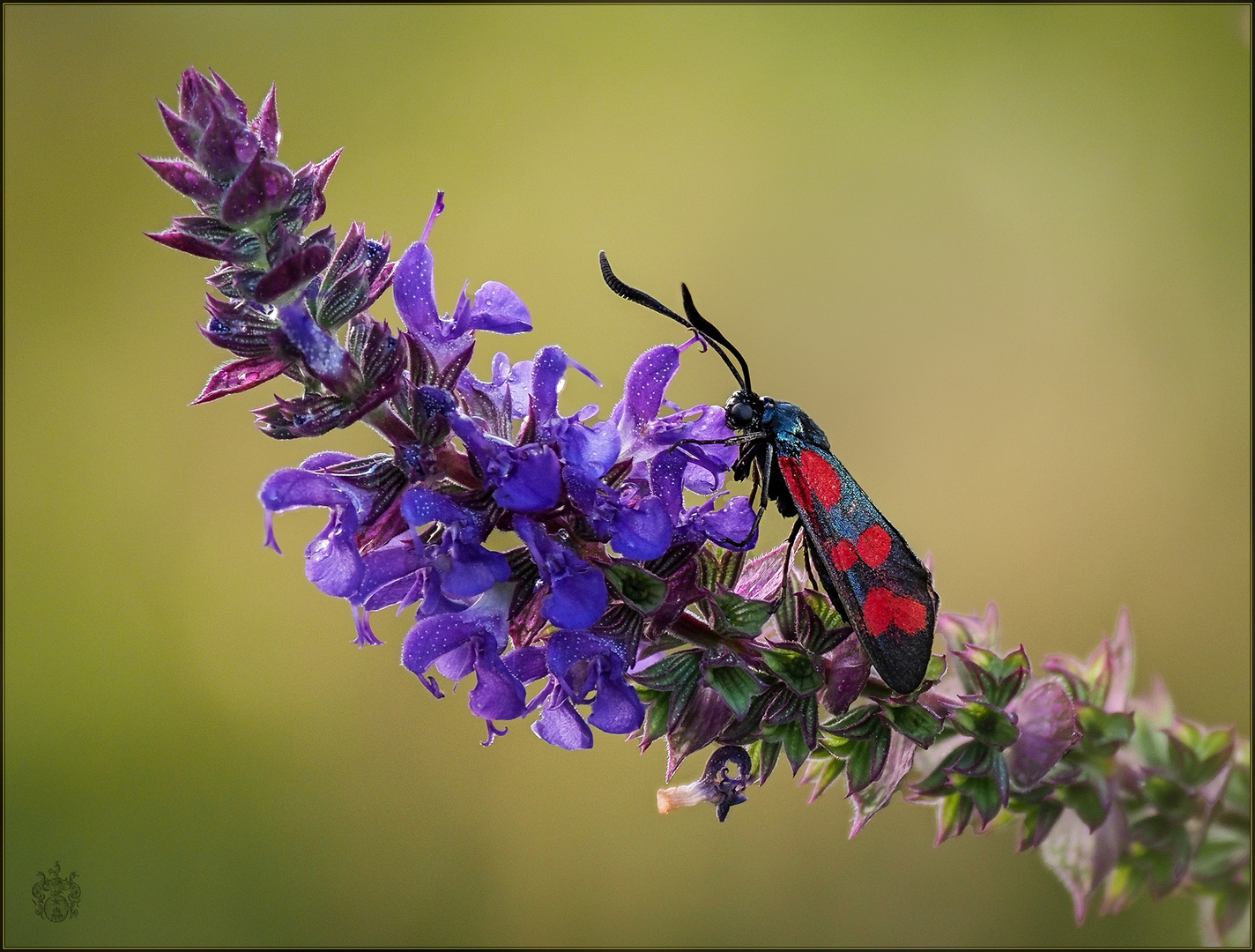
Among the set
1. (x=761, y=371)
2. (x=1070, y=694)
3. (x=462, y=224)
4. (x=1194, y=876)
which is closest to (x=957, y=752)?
(x=1070, y=694)

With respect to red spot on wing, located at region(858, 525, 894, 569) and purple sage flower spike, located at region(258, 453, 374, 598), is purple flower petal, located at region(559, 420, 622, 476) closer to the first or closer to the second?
purple sage flower spike, located at region(258, 453, 374, 598)

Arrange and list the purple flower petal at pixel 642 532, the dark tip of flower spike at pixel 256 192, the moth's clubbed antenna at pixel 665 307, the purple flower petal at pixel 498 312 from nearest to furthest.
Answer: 1. the dark tip of flower spike at pixel 256 192
2. the purple flower petal at pixel 642 532
3. the purple flower petal at pixel 498 312
4. the moth's clubbed antenna at pixel 665 307

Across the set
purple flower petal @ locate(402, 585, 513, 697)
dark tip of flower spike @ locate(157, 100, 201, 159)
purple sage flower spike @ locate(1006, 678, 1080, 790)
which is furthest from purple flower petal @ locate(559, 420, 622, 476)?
purple sage flower spike @ locate(1006, 678, 1080, 790)

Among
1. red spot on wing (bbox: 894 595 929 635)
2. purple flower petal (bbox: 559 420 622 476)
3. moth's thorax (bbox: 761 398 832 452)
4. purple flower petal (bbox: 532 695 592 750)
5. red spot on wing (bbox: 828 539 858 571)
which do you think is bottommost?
purple flower petal (bbox: 532 695 592 750)

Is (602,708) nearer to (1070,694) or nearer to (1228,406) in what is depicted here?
(1070,694)

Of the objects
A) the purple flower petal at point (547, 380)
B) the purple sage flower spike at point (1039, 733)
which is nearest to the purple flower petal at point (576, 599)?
the purple flower petal at point (547, 380)

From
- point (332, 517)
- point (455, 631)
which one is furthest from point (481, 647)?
point (332, 517)

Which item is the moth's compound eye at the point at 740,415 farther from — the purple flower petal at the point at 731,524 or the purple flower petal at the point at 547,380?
the purple flower petal at the point at 547,380

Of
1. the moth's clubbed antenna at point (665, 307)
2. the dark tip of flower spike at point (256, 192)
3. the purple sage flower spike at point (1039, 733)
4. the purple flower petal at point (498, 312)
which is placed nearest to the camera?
the dark tip of flower spike at point (256, 192)

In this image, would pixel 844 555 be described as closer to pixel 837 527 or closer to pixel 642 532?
pixel 837 527
